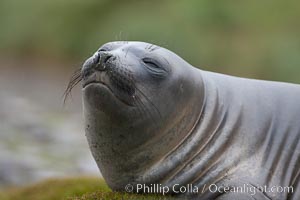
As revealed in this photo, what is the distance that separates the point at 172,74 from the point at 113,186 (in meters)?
0.65

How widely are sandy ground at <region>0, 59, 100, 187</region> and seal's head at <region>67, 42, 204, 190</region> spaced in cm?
338

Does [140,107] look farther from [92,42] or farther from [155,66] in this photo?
[92,42]

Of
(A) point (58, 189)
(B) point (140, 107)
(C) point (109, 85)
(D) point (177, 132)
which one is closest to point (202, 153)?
(D) point (177, 132)

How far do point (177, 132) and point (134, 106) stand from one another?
0.28 meters

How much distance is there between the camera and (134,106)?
4465 millimetres

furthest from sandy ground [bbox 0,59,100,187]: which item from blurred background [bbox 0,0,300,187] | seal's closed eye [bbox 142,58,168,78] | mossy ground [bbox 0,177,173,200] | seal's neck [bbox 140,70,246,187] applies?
seal's closed eye [bbox 142,58,168,78]

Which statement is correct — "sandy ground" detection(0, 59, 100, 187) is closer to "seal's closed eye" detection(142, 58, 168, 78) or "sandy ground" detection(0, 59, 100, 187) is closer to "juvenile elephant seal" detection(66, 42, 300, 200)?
"juvenile elephant seal" detection(66, 42, 300, 200)

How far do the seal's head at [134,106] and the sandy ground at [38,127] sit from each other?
3.38m

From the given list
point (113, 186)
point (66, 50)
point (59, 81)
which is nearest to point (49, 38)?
point (66, 50)

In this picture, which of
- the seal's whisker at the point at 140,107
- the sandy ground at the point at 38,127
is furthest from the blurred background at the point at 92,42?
the seal's whisker at the point at 140,107

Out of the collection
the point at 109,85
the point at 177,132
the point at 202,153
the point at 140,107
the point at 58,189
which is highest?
the point at 109,85

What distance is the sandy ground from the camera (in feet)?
29.0

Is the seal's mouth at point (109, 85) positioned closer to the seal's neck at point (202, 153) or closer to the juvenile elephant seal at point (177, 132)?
the juvenile elephant seal at point (177, 132)

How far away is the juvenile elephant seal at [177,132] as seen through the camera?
176 inches
